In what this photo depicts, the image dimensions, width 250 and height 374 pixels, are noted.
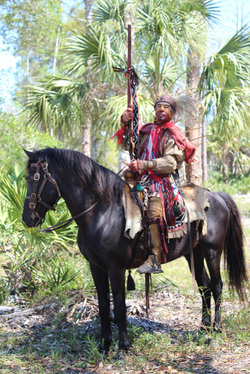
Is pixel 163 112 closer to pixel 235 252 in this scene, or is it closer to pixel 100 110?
pixel 235 252

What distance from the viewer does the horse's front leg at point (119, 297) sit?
4.07 metres

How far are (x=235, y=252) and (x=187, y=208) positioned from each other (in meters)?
1.03

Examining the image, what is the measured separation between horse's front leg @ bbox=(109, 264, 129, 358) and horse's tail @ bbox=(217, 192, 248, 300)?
158 cm

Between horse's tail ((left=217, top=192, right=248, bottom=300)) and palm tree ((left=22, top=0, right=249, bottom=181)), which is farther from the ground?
palm tree ((left=22, top=0, right=249, bottom=181))

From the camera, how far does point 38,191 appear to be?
3924 millimetres

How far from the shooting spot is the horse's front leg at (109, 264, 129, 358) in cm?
407

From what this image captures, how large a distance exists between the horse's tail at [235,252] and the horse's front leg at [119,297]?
158 centimetres

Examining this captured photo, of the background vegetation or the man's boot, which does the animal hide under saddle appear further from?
the background vegetation

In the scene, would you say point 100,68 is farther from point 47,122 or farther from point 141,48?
point 47,122

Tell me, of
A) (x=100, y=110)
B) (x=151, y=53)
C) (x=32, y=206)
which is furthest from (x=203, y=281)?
Result: (x=100, y=110)

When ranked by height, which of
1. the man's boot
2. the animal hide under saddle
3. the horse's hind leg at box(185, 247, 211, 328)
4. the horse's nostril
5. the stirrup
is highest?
the horse's nostril

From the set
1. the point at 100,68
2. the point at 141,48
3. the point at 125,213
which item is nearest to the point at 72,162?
the point at 125,213

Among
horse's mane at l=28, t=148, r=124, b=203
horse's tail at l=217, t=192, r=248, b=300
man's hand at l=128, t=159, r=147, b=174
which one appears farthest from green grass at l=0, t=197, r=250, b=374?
man's hand at l=128, t=159, r=147, b=174

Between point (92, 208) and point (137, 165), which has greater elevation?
point (137, 165)
